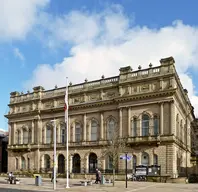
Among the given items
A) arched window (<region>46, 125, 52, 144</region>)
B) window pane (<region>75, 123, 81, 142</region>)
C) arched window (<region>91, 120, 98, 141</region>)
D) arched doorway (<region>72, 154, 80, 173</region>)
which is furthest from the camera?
arched window (<region>46, 125, 52, 144</region>)

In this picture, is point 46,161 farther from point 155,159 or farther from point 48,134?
point 155,159

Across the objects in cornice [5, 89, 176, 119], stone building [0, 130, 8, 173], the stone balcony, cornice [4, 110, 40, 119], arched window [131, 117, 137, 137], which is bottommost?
stone building [0, 130, 8, 173]

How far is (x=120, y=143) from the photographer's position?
4884 centimetres

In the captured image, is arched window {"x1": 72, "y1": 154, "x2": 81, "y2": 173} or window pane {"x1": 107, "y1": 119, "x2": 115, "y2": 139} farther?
arched window {"x1": 72, "y1": 154, "x2": 81, "y2": 173}

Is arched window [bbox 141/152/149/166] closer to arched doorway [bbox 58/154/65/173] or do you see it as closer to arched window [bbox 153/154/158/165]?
arched window [bbox 153/154/158/165]

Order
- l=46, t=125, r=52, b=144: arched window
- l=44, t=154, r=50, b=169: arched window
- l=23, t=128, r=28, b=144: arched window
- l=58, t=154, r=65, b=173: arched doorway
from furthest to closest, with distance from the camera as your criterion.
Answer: l=23, t=128, r=28, b=144: arched window
l=46, t=125, r=52, b=144: arched window
l=44, t=154, r=50, b=169: arched window
l=58, t=154, r=65, b=173: arched doorway

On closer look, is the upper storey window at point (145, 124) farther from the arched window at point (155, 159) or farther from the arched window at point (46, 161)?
the arched window at point (46, 161)

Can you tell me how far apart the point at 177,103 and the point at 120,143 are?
38.5 ft

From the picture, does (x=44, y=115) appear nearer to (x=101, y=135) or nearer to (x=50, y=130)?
(x=50, y=130)

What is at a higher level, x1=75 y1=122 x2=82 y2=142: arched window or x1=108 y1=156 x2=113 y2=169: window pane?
x1=75 y1=122 x2=82 y2=142: arched window

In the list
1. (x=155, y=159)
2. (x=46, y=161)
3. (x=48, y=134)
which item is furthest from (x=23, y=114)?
(x=155, y=159)

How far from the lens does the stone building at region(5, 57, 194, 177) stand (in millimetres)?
50656

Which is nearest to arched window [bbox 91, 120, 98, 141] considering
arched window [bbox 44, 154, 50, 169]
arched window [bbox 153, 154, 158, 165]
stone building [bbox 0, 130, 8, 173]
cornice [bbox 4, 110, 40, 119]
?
arched window [bbox 44, 154, 50, 169]

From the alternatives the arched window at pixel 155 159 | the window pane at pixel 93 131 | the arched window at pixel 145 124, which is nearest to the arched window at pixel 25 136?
the window pane at pixel 93 131
